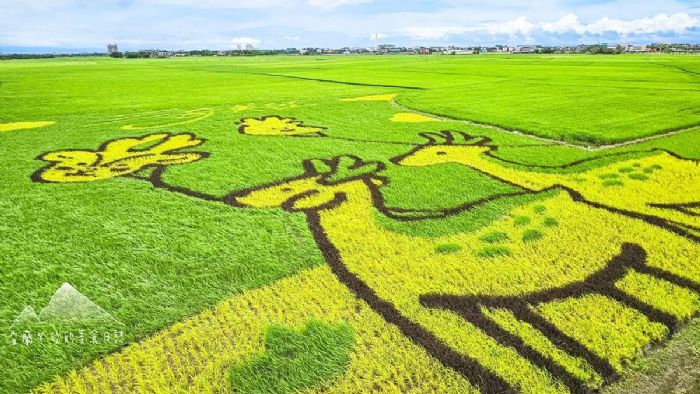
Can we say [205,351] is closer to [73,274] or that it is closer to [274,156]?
[73,274]

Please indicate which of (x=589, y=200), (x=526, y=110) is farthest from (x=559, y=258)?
(x=526, y=110)

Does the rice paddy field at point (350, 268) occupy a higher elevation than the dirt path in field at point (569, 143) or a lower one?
lower

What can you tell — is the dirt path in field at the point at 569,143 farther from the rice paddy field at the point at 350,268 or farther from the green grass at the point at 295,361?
the green grass at the point at 295,361

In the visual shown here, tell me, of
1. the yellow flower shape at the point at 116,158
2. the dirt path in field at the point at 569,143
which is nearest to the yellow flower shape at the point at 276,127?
the yellow flower shape at the point at 116,158

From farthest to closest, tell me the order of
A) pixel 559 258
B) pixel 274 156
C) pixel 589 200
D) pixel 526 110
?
pixel 526 110 < pixel 274 156 < pixel 589 200 < pixel 559 258

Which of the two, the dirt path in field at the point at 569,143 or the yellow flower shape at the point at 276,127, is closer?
the dirt path in field at the point at 569,143

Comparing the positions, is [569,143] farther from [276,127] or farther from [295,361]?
[295,361]

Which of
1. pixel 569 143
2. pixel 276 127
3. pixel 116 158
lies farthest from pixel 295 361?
pixel 276 127
